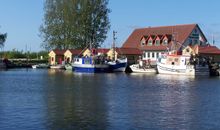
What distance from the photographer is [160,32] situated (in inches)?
4104

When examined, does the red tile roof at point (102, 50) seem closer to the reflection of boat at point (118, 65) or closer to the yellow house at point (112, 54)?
the yellow house at point (112, 54)

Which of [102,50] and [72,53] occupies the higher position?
[102,50]

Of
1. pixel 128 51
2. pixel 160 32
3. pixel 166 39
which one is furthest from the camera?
pixel 160 32

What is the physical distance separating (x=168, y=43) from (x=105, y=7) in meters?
17.3

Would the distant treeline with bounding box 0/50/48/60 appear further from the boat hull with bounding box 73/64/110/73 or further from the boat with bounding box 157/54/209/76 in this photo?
the boat with bounding box 157/54/209/76

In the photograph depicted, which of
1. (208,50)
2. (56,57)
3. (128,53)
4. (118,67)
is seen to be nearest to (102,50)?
(128,53)

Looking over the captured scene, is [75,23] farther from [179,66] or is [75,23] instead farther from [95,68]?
[179,66]

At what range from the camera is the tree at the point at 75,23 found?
10438 centimetres

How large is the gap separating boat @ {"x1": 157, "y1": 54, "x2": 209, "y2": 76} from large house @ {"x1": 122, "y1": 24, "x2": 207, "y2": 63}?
12.8 m

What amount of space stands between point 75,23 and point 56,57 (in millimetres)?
11224

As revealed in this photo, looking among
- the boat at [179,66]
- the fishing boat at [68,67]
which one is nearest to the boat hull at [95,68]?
the boat at [179,66]

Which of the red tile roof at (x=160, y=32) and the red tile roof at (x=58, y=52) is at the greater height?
the red tile roof at (x=160, y=32)

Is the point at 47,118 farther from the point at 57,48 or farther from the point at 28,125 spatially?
the point at 57,48

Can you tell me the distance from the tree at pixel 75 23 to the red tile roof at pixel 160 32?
22.6 ft
